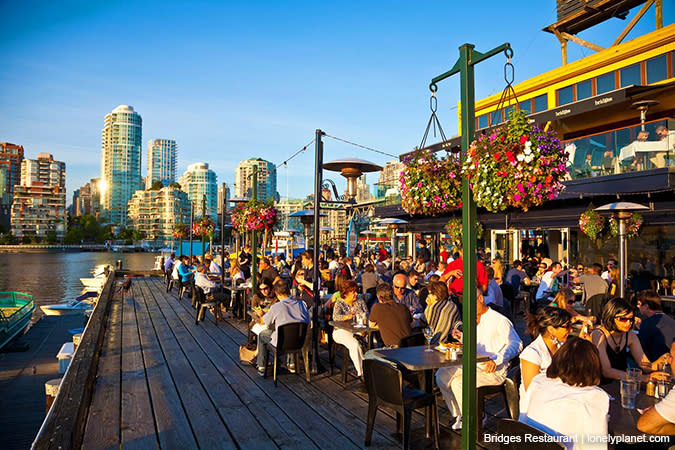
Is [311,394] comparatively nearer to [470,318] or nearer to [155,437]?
[155,437]

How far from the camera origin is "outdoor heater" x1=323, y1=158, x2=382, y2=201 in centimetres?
1093

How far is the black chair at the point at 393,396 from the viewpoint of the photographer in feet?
11.7

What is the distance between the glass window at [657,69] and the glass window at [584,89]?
7.37 ft

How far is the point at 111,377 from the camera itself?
5.99 meters

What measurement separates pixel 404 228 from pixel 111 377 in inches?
689

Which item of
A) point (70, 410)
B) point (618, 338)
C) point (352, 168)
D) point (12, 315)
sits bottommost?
point (12, 315)

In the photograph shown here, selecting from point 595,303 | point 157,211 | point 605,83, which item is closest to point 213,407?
point 595,303

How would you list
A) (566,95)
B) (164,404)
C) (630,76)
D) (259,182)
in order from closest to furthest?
(164,404) → (630,76) → (259,182) → (566,95)

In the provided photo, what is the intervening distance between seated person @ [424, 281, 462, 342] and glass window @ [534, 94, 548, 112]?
1722 cm

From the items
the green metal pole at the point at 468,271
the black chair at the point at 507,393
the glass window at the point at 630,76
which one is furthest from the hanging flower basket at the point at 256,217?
the glass window at the point at 630,76

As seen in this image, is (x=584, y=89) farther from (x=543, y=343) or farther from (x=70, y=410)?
(x=70, y=410)

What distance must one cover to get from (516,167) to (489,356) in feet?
6.48

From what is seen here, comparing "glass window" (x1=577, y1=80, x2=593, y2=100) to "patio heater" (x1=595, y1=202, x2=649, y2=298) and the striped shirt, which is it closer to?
"patio heater" (x1=595, y1=202, x2=649, y2=298)

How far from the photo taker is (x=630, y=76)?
16000 millimetres
